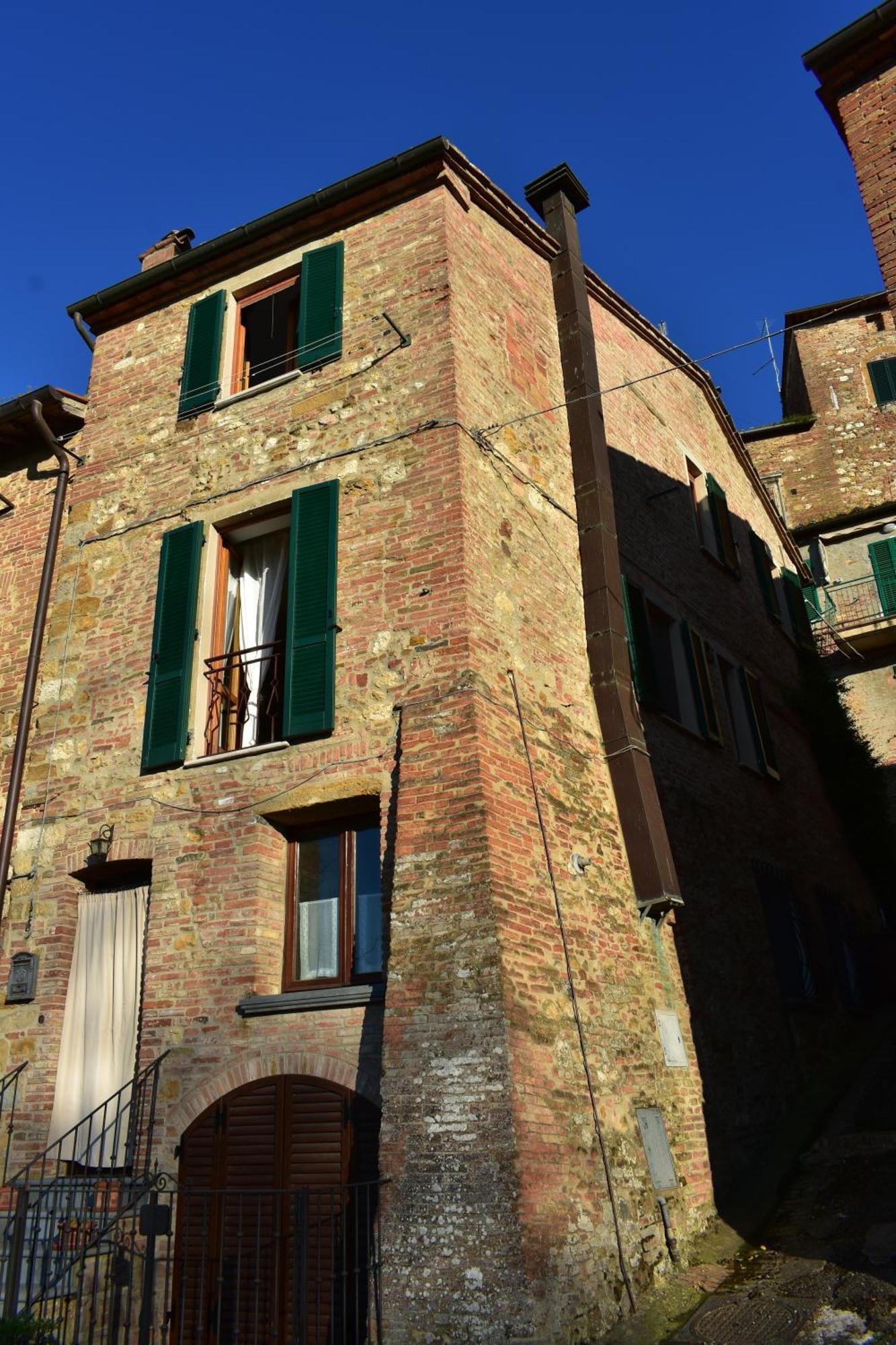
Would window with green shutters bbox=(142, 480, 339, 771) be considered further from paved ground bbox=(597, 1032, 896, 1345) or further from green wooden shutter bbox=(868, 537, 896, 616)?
green wooden shutter bbox=(868, 537, 896, 616)

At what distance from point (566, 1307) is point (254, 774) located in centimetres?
423

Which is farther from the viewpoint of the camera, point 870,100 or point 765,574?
point 765,574

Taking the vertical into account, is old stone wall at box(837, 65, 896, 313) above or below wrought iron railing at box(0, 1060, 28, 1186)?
above

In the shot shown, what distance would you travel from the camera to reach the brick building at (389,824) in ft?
21.0

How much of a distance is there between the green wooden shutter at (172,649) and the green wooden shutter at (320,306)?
204 cm

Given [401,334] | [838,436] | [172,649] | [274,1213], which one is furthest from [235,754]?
[838,436]

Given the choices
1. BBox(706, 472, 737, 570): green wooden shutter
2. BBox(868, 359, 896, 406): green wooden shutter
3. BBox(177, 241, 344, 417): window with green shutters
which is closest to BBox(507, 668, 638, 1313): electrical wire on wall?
BBox(177, 241, 344, 417): window with green shutters

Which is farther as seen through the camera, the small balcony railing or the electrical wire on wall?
the small balcony railing

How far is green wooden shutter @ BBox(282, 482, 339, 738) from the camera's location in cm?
809

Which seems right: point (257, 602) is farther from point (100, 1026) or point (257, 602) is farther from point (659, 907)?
point (659, 907)

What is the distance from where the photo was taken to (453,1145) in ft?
19.7

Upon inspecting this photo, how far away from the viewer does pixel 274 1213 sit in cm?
673

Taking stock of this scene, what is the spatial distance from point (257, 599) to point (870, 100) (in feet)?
21.3

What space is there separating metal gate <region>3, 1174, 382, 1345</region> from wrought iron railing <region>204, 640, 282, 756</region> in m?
3.44
